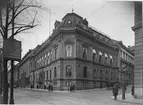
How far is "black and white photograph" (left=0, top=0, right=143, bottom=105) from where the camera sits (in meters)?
3.31

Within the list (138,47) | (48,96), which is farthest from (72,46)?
(138,47)

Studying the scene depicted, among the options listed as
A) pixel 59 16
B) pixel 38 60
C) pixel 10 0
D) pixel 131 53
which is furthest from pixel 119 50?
pixel 10 0

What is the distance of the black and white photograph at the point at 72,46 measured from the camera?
130 inches

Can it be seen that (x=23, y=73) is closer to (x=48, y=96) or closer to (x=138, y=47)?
(x=48, y=96)

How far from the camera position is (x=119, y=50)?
3525 mm

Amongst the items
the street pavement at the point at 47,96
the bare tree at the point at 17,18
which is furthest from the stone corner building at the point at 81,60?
the bare tree at the point at 17,18

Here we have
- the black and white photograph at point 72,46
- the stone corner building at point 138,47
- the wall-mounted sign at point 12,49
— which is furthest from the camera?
the stone corner building at point 138,47

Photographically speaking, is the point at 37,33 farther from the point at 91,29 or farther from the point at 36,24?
the point at 91,29

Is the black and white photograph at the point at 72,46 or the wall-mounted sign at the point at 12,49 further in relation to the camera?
the black and white photograph at the point at 72,46

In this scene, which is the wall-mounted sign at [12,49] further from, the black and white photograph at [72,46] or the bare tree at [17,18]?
the bare tree at [17,18]

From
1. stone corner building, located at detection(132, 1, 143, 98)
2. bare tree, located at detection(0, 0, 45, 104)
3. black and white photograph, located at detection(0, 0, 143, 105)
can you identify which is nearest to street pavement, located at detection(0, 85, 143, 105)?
black and white photograph, located at detection(0, 0, 143, 105)

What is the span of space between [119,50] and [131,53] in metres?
0.39

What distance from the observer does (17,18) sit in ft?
12.1

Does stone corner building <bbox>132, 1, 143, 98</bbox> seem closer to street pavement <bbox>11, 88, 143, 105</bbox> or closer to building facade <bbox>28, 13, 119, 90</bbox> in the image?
building facade <bbox>28, 13, 119, 90</bbox>
